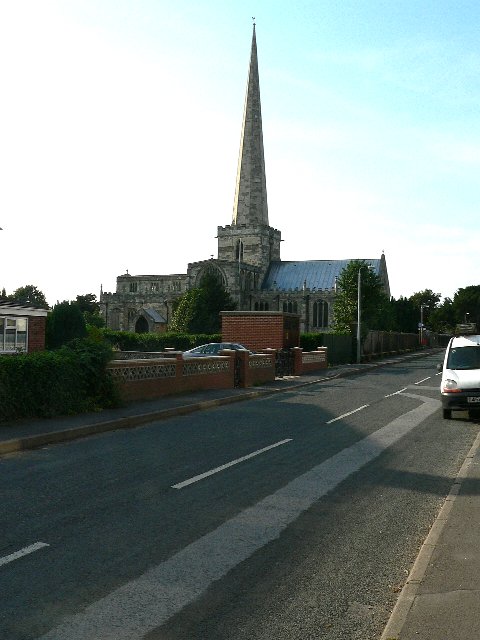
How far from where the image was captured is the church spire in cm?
9488

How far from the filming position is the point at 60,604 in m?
4.88

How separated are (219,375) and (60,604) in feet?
65.9

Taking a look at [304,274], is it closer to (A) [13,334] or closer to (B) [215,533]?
(A) [13,334]

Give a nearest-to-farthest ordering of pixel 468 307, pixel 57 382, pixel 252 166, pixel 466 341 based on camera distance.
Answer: pixel 57 382
pixel 466 341
pixel 252 166
pixel 468 307

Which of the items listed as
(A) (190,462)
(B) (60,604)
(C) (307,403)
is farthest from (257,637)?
(C) (307,403)

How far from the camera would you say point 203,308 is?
8619cm

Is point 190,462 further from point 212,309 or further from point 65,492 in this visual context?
point 212,309

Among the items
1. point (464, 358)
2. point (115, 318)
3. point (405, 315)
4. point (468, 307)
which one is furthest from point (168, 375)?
point (468, 307)

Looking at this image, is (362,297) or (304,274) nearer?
(362,297)

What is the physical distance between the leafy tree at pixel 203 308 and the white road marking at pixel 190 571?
74639 millimetres

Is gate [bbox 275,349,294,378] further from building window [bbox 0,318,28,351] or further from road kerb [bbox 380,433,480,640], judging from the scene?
road kerb [bbox 380,433,480,640]

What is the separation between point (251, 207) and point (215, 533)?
9686 centimetres

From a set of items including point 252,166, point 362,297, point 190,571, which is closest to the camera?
point 190,571

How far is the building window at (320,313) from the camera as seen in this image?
99.6 meters
